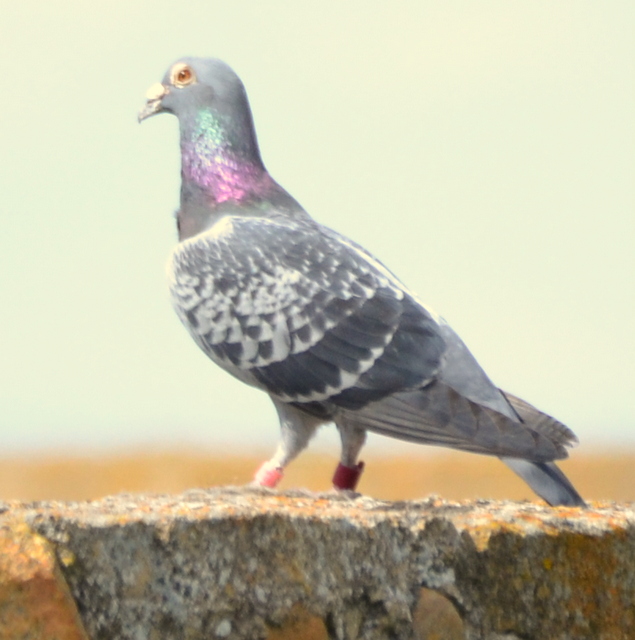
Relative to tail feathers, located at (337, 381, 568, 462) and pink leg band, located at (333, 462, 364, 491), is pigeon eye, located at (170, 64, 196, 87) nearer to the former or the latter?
tail feathers, located at (337, 381, 568, 462)

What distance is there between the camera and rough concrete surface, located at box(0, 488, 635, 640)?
337 cm

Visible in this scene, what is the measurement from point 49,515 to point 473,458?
532 inches

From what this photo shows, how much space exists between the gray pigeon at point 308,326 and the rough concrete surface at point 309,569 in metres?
1.10

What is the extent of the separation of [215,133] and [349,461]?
2290 mm

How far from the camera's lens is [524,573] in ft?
14.0

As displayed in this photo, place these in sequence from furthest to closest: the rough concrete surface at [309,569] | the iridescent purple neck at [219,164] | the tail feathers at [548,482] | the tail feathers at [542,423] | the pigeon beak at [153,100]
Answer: the pigeon beak at [153,100] → the iridescent purple neck at [219,164] → the tail feathers at [542,423] → the tail feathers at [548,482] → the rough concrete surface at [309,569]

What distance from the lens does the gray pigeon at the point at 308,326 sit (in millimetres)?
5871

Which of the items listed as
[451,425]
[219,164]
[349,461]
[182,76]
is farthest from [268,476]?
[182,76]

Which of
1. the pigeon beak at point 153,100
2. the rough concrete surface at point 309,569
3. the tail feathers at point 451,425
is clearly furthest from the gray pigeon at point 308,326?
the rough concrete surface at point 309,569

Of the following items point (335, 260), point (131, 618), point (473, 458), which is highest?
point (335, 260)

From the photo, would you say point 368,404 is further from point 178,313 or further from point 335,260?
point 178,313

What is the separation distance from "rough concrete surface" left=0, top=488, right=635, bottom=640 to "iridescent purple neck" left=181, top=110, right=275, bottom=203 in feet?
8.84

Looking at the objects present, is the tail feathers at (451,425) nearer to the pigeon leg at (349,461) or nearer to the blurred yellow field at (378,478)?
the pigeon leg at (349,461)

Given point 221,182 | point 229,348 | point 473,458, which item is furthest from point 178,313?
point 473,458
